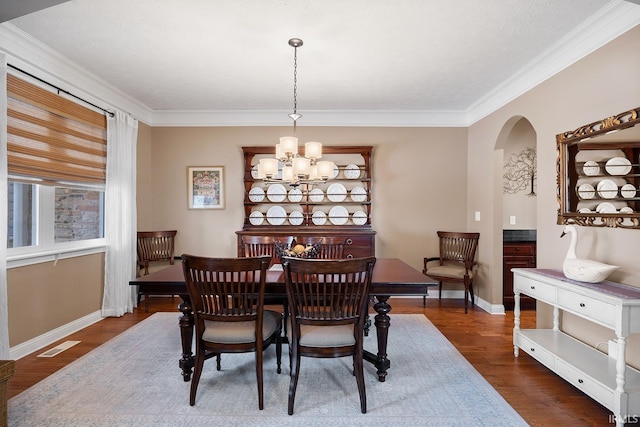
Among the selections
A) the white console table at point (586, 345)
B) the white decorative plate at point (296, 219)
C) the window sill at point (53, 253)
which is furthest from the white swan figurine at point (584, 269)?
the window sill at point (53, 253)

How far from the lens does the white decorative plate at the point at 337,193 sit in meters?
4.53

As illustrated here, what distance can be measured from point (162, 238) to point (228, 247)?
85cm

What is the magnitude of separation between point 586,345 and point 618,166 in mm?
1263

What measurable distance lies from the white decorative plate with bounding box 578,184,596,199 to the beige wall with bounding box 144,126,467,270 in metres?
2.09

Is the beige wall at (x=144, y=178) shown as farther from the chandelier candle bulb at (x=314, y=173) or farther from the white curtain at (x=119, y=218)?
the chandelier candle bulb at (x=314, y=173)

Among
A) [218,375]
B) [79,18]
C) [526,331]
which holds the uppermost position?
[79,18]

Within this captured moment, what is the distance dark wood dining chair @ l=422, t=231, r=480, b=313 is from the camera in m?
3.94

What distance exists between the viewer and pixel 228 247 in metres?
4.63

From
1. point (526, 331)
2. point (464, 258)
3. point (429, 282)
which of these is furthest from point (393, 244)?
point (429, 282)

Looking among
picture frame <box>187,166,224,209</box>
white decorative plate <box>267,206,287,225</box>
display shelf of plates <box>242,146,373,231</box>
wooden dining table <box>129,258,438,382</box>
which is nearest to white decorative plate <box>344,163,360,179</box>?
display shelf of plates <box>242,146,373,231</box>

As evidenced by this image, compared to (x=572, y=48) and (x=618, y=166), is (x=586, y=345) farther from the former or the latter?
(x=572, y=48)

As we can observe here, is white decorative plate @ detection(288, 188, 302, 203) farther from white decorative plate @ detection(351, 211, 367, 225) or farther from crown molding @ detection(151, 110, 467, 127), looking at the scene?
crown molding @ detection(151, 110, 467, 127)

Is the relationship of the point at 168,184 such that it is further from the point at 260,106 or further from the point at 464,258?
the point at 464,258

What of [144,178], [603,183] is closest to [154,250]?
[144,178]
